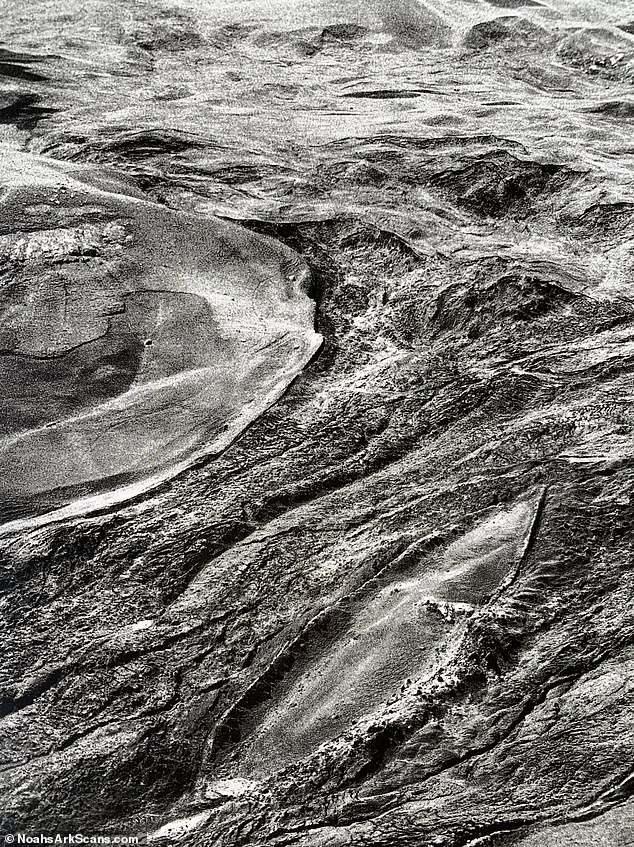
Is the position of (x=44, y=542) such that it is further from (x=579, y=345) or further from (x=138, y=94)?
(x=138, y=94)

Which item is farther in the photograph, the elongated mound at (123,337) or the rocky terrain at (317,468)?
the elongated mound at (123,337)

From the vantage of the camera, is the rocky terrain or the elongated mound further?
the elongated mound

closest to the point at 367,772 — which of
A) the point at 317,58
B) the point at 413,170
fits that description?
the point at 413,170

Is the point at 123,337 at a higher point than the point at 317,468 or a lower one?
higher

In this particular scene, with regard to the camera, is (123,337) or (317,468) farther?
(123,337)
